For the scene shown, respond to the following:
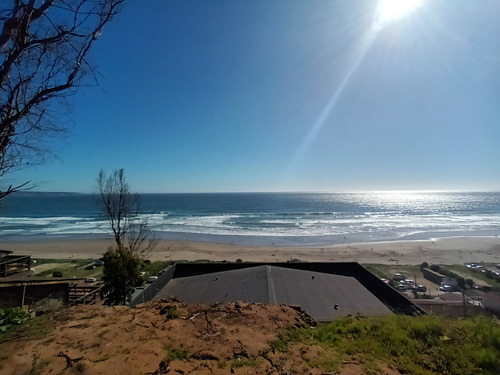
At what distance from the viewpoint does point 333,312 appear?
7566 millimetres

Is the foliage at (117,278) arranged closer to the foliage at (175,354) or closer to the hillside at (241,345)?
the hillside at (241,345)

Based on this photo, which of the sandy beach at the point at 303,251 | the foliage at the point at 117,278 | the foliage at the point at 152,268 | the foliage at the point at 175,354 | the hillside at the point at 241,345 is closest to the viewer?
the hillside at the point at 241,345

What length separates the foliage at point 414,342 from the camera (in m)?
3.60

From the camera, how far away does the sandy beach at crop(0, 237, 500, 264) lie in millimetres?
28141

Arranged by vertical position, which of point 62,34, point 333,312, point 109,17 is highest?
point 109,17

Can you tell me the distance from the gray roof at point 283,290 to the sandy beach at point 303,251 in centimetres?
1556

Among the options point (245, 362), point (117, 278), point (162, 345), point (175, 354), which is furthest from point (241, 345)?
point (117, 278)

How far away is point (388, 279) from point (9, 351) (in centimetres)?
2326

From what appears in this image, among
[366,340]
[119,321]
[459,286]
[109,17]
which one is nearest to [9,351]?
[119,321]

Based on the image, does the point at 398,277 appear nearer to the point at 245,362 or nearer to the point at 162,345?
the point at 245,362

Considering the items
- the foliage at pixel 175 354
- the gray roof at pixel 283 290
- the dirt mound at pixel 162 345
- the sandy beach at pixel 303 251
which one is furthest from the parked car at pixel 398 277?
the foliage at pixel 175 354

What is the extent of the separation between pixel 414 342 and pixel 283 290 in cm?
517

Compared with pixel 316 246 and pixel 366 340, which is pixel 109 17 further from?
pixel 316 246

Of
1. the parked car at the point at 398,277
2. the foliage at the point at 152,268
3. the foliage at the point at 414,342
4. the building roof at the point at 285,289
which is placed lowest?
the parked car at the point at 398,277
